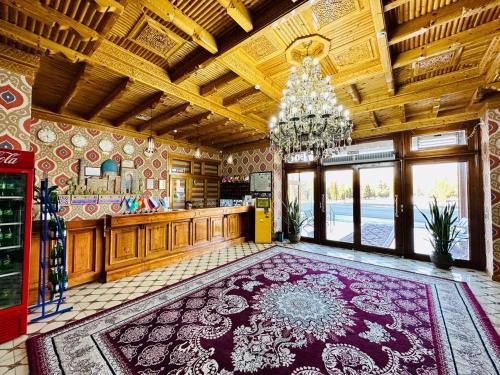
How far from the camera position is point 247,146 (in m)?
7.40

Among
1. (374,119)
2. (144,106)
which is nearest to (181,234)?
(144,106)

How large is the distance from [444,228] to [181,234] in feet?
18.4

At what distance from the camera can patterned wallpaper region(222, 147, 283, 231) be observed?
6.79 m

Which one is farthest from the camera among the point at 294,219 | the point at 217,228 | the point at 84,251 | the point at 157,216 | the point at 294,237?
the point at 294,219

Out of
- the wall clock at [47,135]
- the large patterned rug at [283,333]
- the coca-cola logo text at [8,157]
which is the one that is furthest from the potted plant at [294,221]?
the wall clock at [47,135]

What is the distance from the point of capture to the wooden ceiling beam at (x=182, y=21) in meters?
1.98

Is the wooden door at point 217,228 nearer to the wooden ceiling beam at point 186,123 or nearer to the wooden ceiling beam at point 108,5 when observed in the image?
the wooden ceiling beam at point 186,123

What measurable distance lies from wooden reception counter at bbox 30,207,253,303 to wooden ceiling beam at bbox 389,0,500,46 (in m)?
4.72

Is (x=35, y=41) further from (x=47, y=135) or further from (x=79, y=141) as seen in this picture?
(x=79, y=141)

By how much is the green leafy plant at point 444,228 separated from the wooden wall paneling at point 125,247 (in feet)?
19.7

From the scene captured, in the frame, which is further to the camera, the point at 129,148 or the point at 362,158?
the point at 129,148

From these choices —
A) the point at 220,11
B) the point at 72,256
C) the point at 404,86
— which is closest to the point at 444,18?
the point at 404,86

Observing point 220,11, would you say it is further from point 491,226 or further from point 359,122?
point 491,226

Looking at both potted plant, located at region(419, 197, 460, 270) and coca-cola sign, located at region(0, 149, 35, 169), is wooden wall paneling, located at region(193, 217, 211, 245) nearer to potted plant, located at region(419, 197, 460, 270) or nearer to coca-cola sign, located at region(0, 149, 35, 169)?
coca-cola sign, located at region(0, 149, 35, 169)
